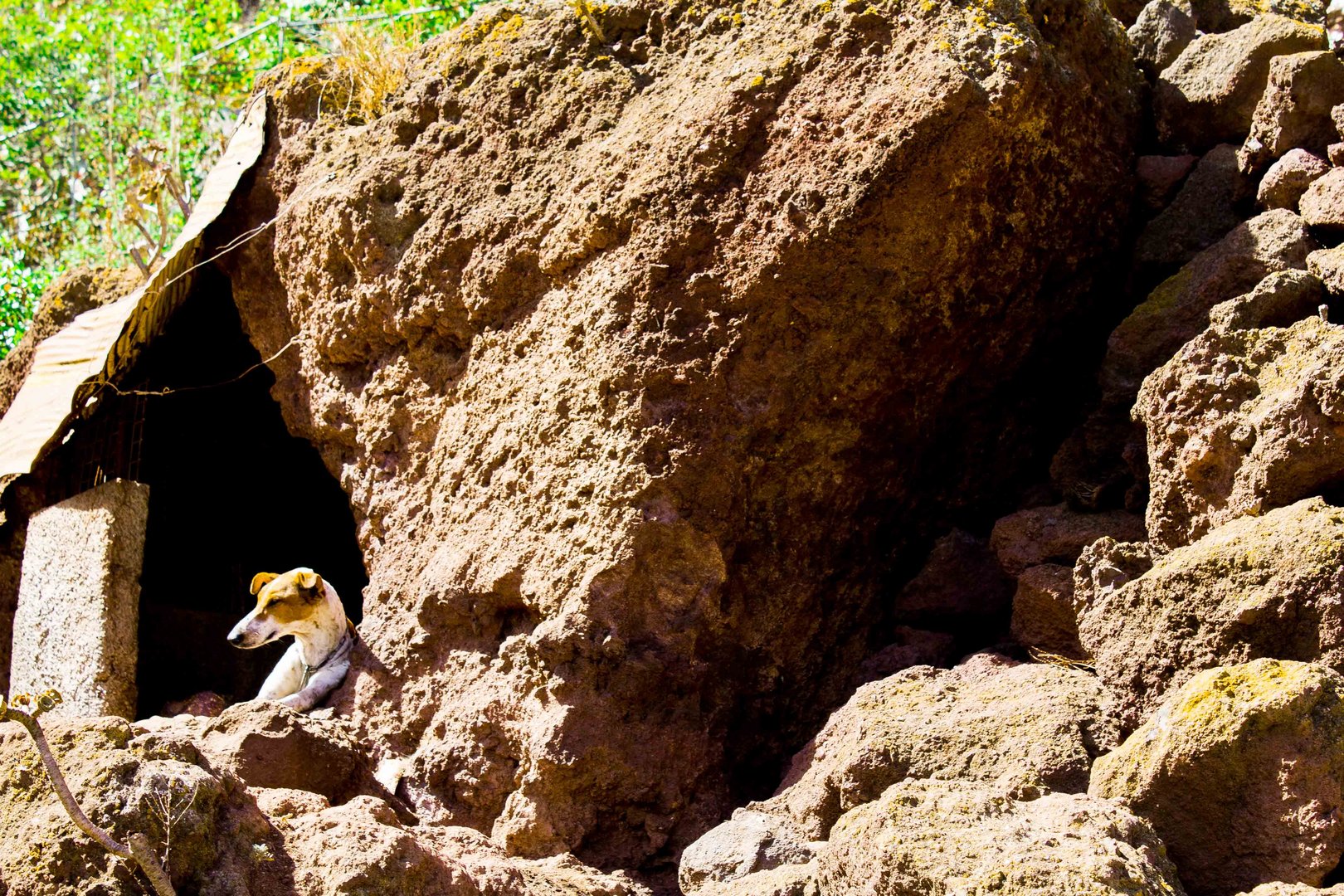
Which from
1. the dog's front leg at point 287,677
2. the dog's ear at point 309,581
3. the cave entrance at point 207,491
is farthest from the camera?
the cave entrance at point 207,491

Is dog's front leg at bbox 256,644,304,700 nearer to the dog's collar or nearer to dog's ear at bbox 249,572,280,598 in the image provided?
the dog's collar

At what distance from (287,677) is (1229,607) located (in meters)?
3.23

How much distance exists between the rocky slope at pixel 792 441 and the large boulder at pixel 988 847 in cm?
30

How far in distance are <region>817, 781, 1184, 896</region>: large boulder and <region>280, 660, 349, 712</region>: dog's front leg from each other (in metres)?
2.43

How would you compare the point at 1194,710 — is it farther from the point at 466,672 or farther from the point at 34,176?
the point at 34,176

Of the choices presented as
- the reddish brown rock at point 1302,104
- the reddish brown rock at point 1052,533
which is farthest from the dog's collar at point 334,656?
the reddish brown rock at point 1302,104

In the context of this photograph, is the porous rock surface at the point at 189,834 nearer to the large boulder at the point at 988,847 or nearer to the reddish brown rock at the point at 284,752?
the reddish brown rock at the point at 284,752

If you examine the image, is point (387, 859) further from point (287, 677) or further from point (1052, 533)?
point (287, 677)

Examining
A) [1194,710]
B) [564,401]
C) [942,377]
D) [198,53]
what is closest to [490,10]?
[564,401]

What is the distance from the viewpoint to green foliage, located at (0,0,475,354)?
9.95 metres

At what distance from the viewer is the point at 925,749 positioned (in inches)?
120

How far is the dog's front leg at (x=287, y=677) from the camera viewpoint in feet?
16.1

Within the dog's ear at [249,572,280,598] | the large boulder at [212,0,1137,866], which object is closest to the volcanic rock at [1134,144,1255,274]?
the large boulder at [212,0,1137,866]

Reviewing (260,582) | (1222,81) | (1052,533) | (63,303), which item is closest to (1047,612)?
(1052,533)
